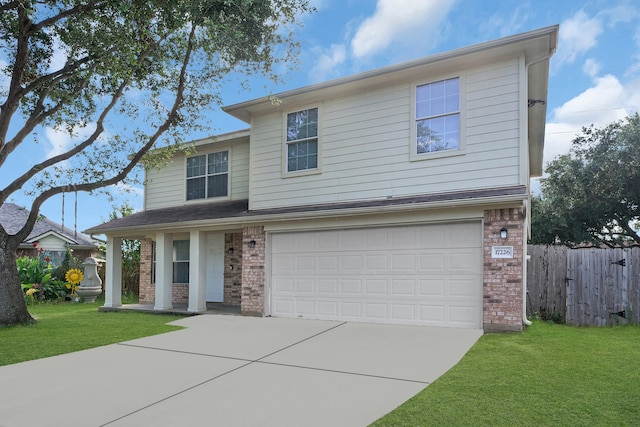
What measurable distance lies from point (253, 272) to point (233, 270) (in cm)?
273

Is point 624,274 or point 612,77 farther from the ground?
point 612,77

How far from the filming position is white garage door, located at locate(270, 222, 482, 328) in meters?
8.55

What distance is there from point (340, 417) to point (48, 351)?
19.1 ft

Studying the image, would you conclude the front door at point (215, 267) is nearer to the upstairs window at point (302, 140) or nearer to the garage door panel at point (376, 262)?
the upstairs window at point (302, 140)

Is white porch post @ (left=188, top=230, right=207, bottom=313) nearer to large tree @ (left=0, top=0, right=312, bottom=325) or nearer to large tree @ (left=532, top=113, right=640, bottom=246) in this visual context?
large tree @ (left=0, top=0, right=312, bottom=325)

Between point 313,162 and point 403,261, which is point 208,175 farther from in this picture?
point 403,261

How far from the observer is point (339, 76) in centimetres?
1025

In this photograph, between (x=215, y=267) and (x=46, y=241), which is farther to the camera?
(x=46, y=241)

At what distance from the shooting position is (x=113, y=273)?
13.9 m

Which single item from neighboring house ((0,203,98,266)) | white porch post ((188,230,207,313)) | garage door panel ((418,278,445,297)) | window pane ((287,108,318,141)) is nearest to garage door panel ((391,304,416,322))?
garage door panel ((418,278,445,297))

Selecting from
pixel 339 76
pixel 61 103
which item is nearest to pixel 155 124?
pixel 61 103

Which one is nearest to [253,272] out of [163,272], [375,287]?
[163,272]

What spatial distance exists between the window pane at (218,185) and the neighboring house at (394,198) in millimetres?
964

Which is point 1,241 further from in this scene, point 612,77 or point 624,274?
point 612,77
